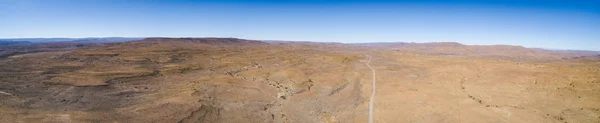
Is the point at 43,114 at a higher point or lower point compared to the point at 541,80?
lower

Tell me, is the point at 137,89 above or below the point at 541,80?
below

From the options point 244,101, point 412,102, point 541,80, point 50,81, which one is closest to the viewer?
point 412,102

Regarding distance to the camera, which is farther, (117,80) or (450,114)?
(117,80)

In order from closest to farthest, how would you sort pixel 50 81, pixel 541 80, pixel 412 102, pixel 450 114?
1. pixel 450 114
2. pixel 412 102
3. pixel 541 80
4. pixel 50 81

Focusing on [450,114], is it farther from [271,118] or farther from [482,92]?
[271,118]

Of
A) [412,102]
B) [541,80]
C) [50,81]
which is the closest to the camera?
[412,102]

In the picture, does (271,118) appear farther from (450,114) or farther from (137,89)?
Answer: (137,89)

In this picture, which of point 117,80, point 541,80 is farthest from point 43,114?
point 541,80

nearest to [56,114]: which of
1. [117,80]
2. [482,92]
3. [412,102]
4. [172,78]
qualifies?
[117,80]

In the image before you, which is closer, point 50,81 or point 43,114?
point 43,114
